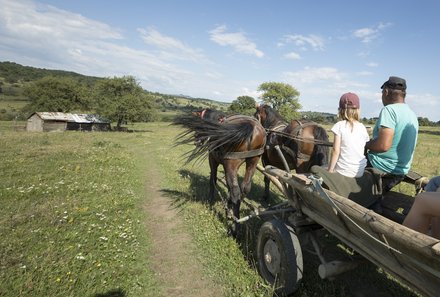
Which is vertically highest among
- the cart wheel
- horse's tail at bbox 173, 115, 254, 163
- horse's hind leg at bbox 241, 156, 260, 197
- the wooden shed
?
horse's tail at bbox 173, 115, 254, 163

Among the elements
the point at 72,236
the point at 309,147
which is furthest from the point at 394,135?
the point at 72,236

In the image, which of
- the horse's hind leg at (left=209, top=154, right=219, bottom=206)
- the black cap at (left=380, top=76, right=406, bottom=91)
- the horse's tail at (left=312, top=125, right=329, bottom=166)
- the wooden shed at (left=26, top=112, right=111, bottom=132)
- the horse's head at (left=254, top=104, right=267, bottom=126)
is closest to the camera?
the black cap at (left=380, top=76, right=406, bottom=91)

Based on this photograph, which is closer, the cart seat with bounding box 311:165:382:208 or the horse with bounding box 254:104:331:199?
the cart seat with bounding box 311:165:382:208

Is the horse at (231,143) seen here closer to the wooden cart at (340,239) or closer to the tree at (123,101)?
the wooden cart at (340,239)

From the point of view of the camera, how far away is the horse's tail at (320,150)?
254 inches

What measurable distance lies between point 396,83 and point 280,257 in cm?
282

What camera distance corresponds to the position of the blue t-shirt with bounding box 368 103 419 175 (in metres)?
3.36

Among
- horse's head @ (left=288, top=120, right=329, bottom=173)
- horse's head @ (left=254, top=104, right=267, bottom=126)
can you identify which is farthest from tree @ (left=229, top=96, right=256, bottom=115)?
horse's head @ (left=288, top=120, right=329, bottom=173)

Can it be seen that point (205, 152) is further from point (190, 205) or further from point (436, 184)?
point (436, 184)

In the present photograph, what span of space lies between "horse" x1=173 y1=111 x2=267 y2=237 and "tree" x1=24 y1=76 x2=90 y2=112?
197 feet

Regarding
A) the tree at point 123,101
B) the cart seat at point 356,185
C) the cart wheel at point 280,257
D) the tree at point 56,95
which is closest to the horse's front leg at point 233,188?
the cart wheel at point 280,257

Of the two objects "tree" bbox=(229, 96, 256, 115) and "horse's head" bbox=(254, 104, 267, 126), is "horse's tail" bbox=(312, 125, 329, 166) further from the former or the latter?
"tree" bbox=(229, 96, 256, 115)

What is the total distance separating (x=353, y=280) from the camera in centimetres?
416

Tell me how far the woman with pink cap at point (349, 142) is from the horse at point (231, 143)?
2095mm
